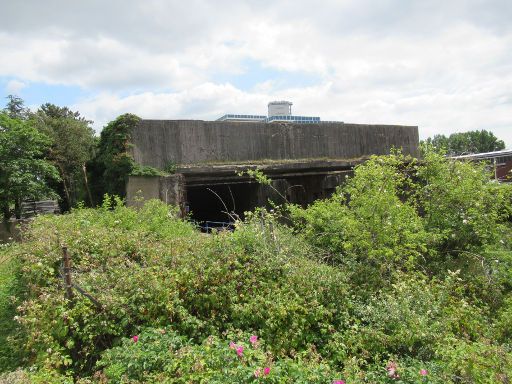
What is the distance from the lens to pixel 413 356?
462cm

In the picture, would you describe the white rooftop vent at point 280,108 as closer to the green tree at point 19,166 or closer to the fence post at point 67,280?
the green tree at point 19,166

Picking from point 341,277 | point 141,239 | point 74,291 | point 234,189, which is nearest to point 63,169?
point 234,189

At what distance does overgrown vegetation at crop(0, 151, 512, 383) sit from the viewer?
12.6ft

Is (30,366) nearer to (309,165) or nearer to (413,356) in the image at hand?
A: (413,356)

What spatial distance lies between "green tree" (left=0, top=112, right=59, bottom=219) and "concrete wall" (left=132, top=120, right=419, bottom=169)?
478 centimetres

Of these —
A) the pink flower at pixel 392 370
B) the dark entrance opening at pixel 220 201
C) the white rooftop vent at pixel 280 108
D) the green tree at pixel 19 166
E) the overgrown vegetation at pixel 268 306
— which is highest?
the white rooftop vent at pixel 280 108

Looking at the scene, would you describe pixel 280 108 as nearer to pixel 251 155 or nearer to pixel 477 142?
pixel 251 155

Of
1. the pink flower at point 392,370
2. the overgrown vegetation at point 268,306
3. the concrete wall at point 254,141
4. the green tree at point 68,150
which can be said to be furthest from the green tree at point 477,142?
the pink flower at point 392,370

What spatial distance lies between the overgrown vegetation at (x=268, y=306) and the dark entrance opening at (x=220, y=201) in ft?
22.6

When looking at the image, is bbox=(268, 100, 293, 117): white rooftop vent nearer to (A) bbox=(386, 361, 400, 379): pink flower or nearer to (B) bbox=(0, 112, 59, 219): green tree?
(B) bbox=(0, 112, 59, 219): green tree

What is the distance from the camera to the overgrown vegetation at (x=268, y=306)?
3.84 meters

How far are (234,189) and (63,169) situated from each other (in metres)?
7.25

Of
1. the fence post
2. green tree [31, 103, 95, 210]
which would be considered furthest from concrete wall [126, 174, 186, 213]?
the fence post

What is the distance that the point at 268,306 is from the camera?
479cm
